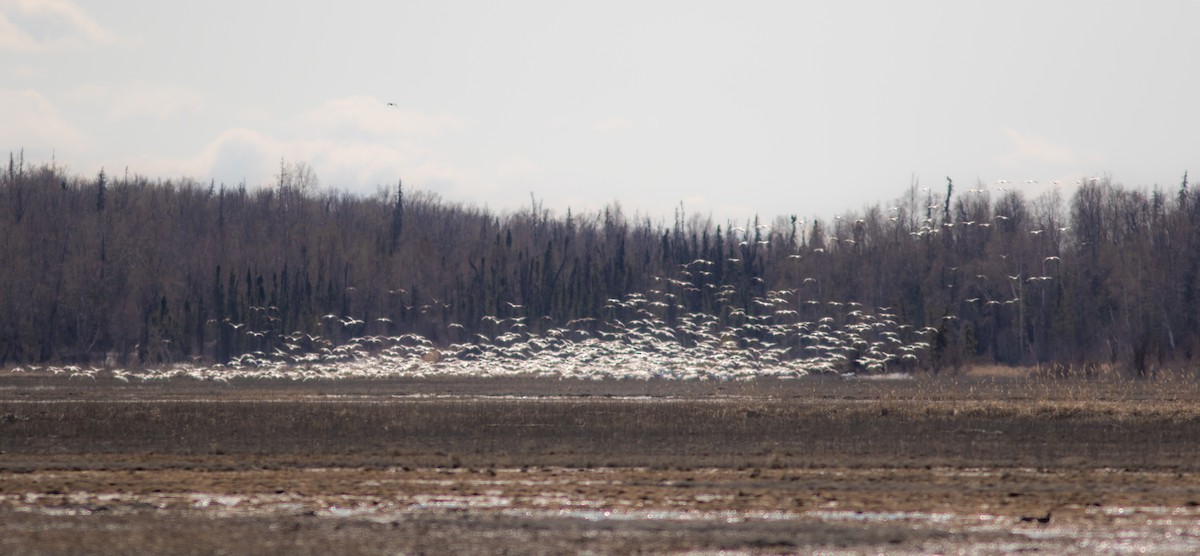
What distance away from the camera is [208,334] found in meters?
123

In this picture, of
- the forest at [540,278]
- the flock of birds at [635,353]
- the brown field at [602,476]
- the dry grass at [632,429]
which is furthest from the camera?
the forest at [540,278]

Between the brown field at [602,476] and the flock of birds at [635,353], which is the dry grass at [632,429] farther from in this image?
the flock of birds at [635,353]

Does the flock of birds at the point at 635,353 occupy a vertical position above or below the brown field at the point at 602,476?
above

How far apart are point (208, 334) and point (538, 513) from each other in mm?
109935

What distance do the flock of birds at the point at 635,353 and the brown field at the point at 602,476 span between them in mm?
28021

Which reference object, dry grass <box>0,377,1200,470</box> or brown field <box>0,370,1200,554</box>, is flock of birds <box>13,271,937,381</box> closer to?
dry grass <box>0,377,1200,470</box>

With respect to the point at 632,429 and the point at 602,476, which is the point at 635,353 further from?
the point at 602,476

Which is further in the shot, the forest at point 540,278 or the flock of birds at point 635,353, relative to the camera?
the forest at point 540,278

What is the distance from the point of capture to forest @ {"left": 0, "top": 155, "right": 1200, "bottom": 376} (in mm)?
102562

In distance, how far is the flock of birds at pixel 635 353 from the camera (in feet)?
240

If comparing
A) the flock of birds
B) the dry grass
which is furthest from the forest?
the dry grass

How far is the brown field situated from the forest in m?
49.4

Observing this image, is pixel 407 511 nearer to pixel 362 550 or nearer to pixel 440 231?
pixel 362 550

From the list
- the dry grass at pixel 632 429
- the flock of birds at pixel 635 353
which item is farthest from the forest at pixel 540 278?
the dry grass at pixel 632 429
